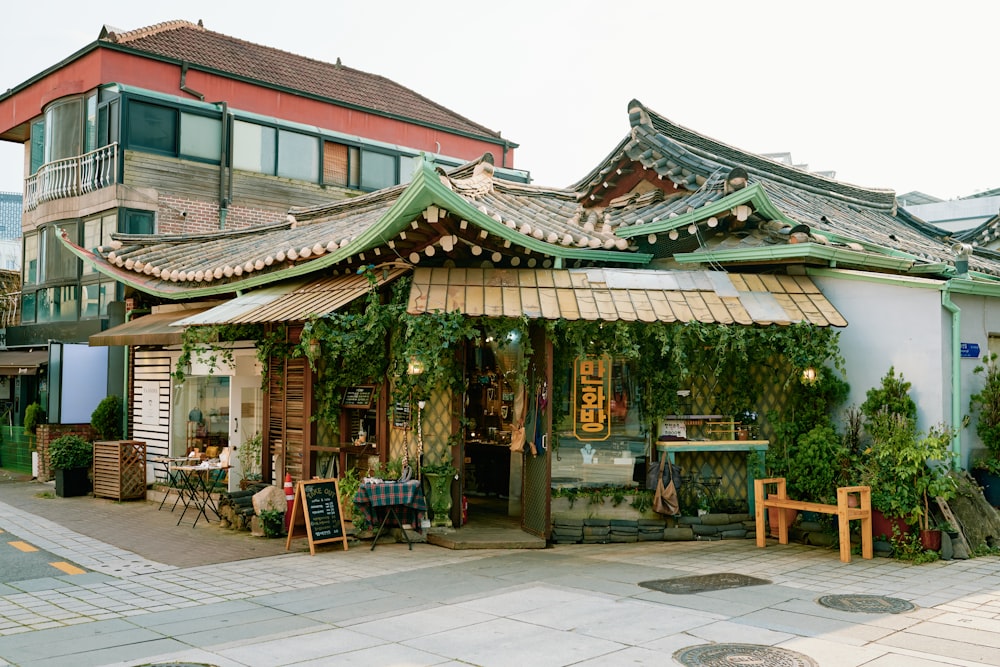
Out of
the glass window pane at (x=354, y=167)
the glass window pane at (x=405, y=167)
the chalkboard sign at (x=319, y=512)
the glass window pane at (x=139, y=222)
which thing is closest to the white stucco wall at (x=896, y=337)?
the chalkboard sign at (x=319, y=512)

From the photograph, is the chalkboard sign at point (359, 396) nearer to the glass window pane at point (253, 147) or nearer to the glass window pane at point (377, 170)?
the glass window pane at point (253, 147)

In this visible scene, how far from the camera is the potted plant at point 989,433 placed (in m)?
11.3

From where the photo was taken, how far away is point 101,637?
691 centimetres

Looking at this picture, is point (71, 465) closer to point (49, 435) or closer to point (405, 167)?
point (49, 435)

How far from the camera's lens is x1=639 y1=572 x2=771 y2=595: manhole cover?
854 centimetres

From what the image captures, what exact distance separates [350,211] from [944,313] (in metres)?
9.98

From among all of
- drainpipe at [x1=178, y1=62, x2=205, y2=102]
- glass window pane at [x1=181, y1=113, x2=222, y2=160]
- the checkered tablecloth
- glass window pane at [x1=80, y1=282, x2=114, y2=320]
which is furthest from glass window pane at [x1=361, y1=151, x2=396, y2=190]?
the checkered tablecloth

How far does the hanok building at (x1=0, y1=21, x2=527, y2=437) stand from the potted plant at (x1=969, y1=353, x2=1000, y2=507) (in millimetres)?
14452

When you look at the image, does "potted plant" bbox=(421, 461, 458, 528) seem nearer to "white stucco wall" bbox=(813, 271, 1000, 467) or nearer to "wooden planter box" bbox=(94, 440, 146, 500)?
"white stucco wall" bbox=(813, 271, 1000, 467)

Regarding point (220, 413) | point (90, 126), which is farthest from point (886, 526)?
point (90, 126)

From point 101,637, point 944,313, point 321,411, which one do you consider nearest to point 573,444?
point 321,411

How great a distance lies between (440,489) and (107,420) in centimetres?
932

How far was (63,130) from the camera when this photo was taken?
21375 millimetres

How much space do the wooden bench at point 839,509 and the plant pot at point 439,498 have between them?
406 cm
